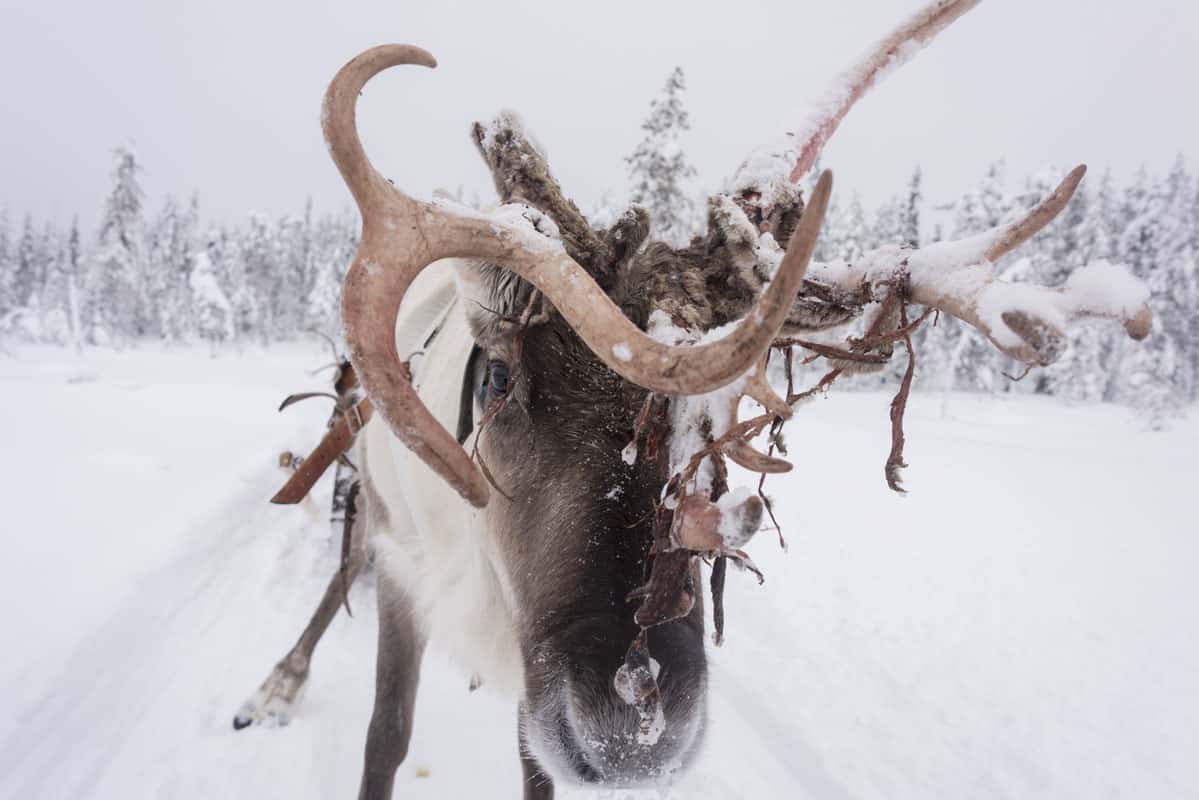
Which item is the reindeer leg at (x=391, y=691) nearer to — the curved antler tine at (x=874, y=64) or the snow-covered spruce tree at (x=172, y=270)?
the curved antler tine at (x=874, y=64)

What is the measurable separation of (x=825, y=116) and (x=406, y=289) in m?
1.54

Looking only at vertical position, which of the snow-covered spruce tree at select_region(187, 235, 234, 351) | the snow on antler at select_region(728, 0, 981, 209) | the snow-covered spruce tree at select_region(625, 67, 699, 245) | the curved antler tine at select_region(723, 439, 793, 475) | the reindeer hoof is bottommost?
the snow-covered spruce tree at select_region(187, 235, 234, 351)

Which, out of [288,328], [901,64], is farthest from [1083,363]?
[288,328]

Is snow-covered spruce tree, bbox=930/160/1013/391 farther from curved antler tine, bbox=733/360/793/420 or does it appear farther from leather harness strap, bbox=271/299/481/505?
curved antler tine, bbox=733/360/793/420

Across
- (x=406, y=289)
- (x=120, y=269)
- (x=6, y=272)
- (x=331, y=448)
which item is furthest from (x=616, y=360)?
(x=6, y=272)

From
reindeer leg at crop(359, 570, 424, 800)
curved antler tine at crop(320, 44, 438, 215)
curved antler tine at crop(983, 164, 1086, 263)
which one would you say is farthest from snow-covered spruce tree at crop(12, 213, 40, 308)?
curved antler tine at crop(983, 164, 1086, 263)

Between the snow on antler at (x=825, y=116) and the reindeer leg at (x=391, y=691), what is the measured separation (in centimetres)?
294

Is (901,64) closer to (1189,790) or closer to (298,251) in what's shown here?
(1189,790)

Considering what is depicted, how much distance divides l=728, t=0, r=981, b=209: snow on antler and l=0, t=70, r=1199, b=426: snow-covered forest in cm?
20

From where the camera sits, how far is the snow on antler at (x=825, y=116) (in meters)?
1.81

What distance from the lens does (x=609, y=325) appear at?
1.19m

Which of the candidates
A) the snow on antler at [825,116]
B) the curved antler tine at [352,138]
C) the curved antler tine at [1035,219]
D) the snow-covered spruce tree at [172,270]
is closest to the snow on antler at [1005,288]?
the curved antler tine at [1035,219]

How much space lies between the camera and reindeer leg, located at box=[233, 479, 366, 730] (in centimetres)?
396

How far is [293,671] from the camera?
14.2 ft
